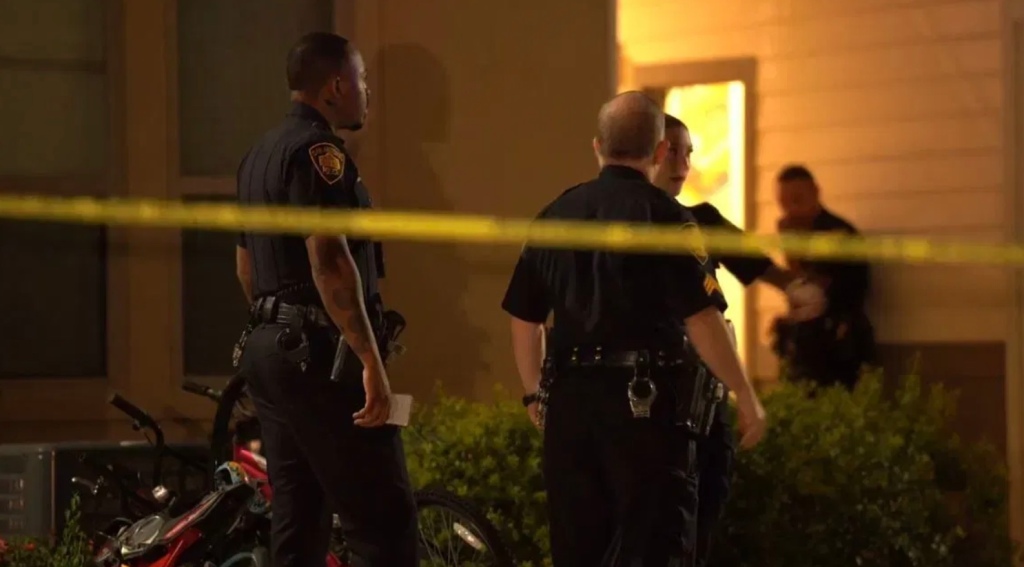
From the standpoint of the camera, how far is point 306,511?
5855 mm

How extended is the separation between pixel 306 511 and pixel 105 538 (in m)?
1.48

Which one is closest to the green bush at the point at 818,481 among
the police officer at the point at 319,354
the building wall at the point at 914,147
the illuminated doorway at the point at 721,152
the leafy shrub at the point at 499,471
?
the leafy shrub at the point at 499,471

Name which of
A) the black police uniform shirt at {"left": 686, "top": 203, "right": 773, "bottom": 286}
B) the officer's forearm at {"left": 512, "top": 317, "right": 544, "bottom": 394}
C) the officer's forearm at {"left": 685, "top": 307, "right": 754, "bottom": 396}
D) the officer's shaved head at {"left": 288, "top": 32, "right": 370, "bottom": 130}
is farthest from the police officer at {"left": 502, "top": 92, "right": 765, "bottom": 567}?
the black police uniform shirt at {"left": 686, "top": 203, "right": 773, "bottom": 286}

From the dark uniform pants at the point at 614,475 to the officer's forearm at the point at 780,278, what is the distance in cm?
375

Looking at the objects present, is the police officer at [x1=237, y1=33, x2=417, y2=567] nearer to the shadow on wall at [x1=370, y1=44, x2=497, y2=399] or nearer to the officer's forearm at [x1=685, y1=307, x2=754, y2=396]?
the officer's forearm at [x1=685, y1=307, x2=754, y2=396]

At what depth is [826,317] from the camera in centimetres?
963

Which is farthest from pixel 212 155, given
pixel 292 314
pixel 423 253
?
pixel 292 314

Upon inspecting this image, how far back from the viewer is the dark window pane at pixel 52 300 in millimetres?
8203

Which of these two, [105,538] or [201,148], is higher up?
[201,148]

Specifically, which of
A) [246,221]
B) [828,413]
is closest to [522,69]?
[828,413]

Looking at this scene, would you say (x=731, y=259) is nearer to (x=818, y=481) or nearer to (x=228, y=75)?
(x=818, y=481)

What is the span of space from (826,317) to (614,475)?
4.15 m

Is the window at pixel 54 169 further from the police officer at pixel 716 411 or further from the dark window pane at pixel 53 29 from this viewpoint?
the police officer at pixel 716 411

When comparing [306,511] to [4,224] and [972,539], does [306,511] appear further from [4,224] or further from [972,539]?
[972,539]
